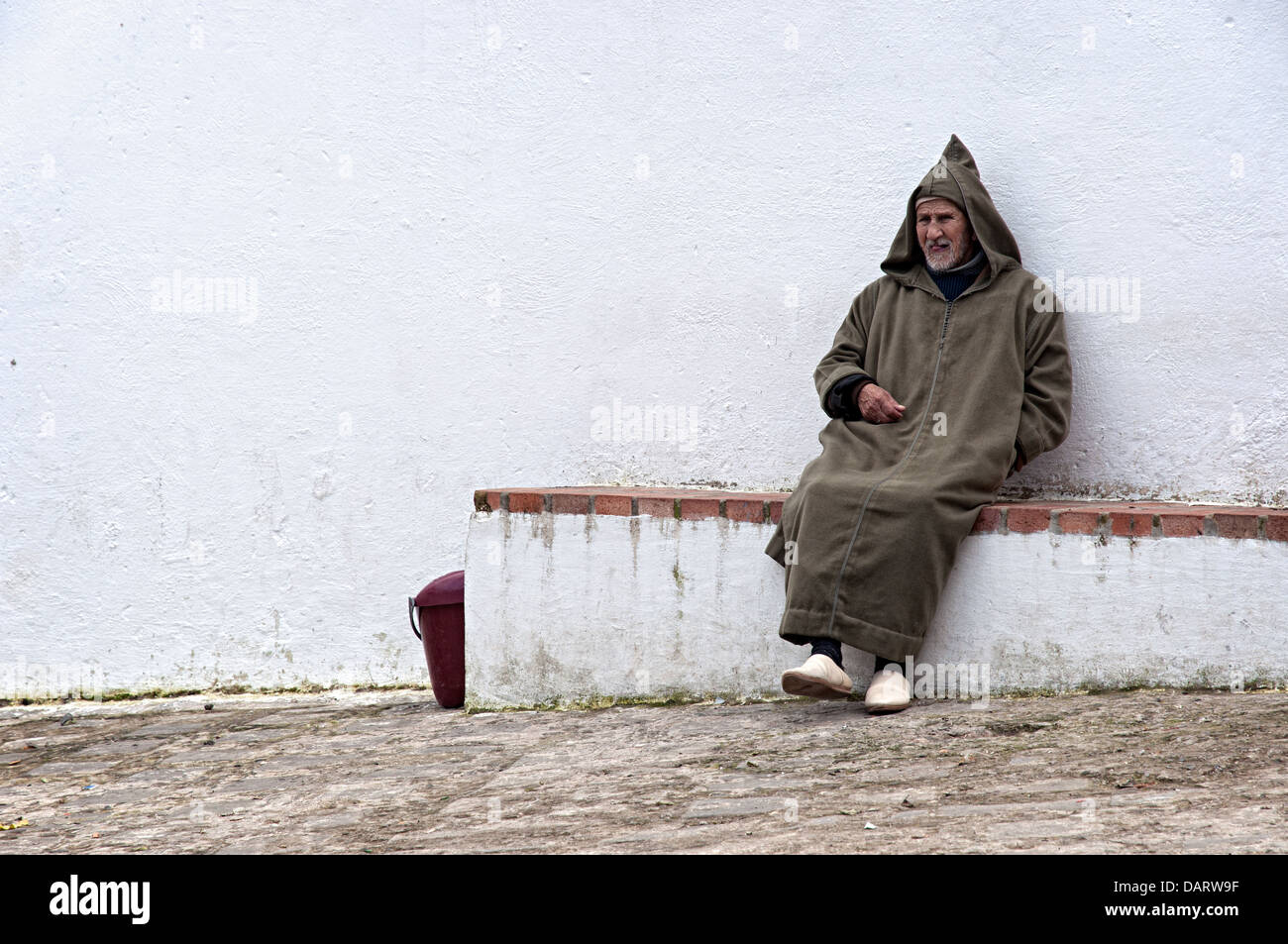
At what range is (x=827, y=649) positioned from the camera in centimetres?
376

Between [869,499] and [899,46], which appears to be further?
[899,46]

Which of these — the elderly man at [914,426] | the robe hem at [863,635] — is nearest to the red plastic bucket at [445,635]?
the elderly man at [914,426]

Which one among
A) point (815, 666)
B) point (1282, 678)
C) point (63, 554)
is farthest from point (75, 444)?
point (1282, 678)

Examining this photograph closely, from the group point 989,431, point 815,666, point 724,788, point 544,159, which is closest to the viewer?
point 724,788

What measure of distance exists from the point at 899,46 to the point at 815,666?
2.34 meters

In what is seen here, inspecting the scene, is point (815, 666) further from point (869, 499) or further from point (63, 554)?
point (63, 554)

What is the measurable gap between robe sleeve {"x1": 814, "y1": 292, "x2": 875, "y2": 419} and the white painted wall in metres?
0.24

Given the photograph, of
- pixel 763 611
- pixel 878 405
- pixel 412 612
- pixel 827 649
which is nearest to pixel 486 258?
pixel 412 612

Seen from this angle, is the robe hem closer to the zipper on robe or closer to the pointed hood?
the zipper on robe

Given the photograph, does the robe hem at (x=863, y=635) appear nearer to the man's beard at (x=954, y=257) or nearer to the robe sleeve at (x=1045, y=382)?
the robe sleeve at (x=1045, y=382)

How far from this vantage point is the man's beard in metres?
4.20

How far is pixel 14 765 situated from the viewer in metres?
4.15

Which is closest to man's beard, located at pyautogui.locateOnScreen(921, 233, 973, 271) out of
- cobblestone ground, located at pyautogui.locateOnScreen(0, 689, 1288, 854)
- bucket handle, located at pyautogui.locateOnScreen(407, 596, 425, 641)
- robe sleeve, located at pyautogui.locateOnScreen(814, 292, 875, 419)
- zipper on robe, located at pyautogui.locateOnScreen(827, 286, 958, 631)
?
zipper on robe, located at pyautogui.locateOnScreen(827, 286, 958, 631)

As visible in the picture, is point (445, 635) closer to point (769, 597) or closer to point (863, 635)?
point (769, 597)
